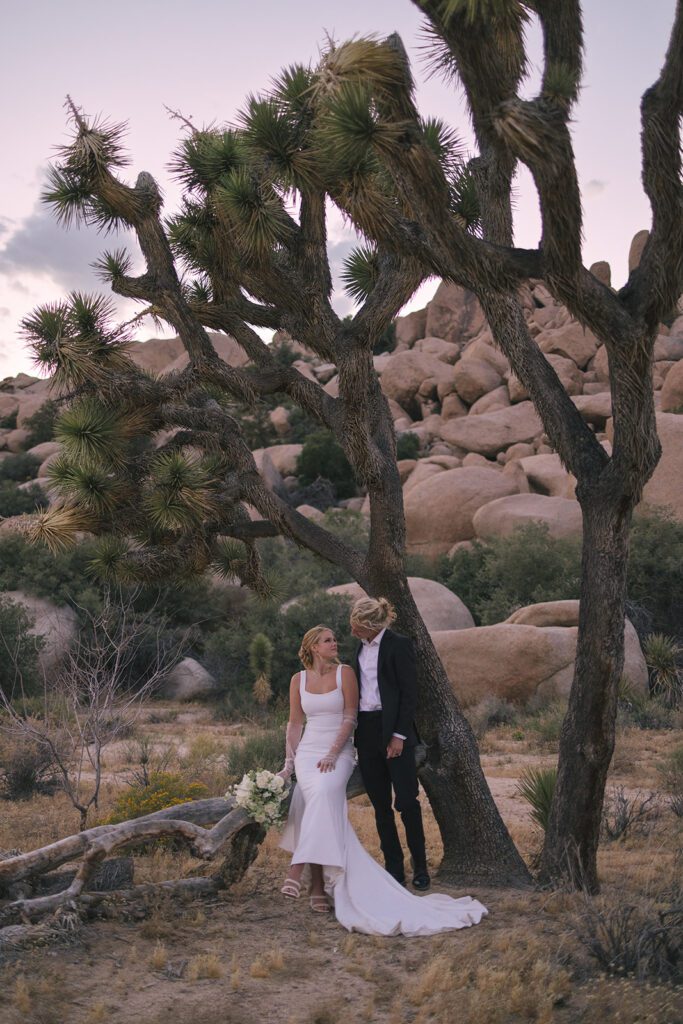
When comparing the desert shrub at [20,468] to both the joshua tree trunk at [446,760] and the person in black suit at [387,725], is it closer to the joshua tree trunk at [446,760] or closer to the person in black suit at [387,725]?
the joshua tree trunk at [446,760]

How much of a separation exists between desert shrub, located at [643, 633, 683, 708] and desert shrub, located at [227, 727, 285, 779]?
6.71 meters

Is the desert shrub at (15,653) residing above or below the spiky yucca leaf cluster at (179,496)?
below

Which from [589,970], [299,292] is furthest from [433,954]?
[299,292]

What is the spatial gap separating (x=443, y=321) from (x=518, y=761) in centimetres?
4050

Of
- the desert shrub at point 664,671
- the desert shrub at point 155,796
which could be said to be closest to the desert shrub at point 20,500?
the desert shrub at point 664,671

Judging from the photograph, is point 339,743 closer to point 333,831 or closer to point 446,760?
point 333,831

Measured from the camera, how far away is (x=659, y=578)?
1878 cm

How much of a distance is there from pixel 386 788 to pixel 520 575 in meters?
14.2

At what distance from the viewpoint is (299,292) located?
23.7 feet

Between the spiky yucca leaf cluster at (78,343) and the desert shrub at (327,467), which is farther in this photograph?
the desert shrub at (327,467)

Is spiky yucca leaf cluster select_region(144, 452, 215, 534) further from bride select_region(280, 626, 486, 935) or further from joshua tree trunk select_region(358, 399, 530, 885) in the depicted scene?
bride select_region(280, 626, 486, 935)

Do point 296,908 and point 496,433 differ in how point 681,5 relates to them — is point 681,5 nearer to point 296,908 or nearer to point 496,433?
point 296,908

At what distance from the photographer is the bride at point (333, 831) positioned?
18.2ft

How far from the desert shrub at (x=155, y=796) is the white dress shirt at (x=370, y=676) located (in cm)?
262
